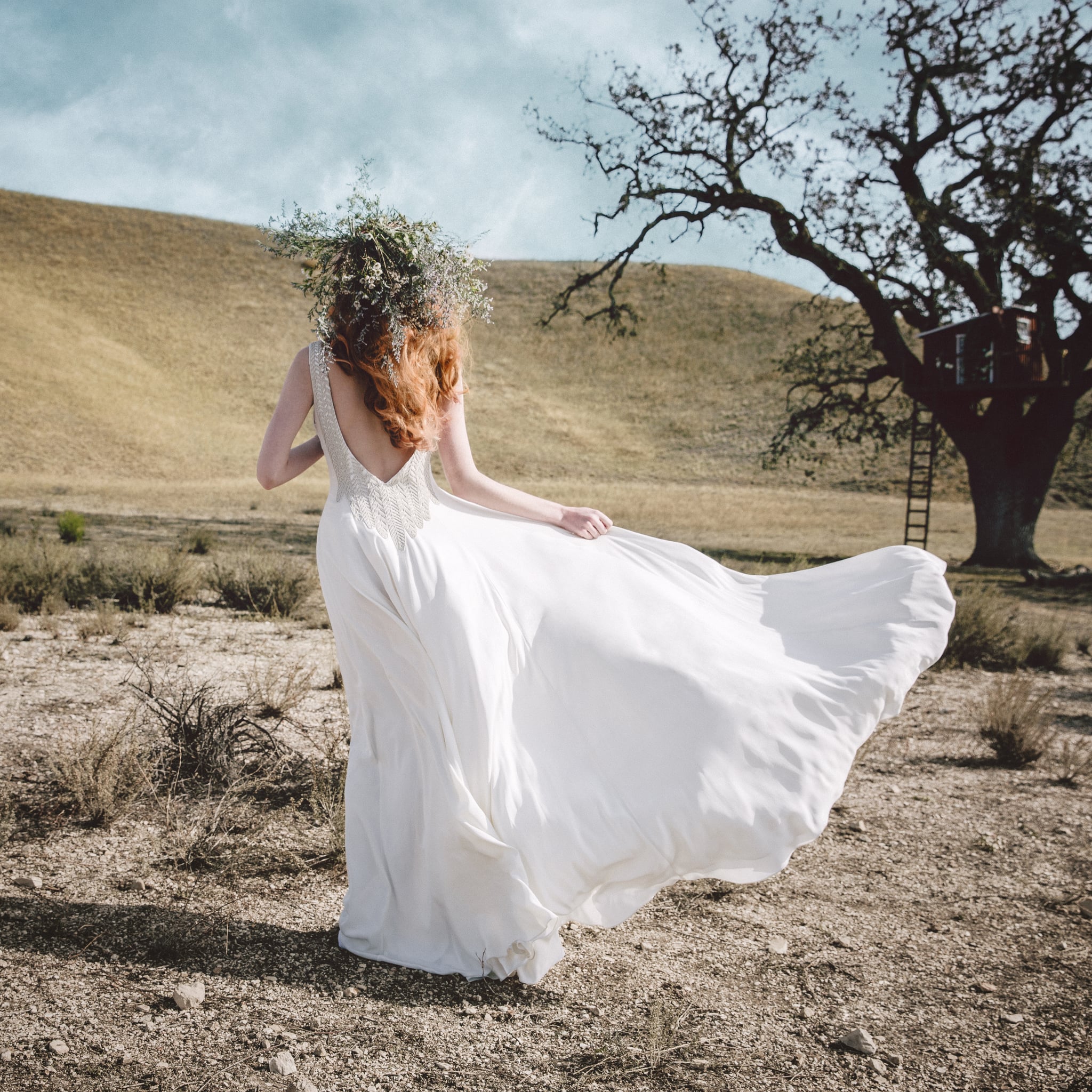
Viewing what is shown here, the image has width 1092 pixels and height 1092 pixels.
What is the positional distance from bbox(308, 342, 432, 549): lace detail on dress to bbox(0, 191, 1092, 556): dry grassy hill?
18326 mm

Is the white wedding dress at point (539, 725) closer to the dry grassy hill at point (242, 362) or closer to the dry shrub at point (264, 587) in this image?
the dry shrub at point (264, 587)

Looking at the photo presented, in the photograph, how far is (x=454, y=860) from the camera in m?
2.72

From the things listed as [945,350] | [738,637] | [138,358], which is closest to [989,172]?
[945,350]

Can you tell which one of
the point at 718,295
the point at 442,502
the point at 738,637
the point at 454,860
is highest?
the point at 718,295

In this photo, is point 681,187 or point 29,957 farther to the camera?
point 681,187

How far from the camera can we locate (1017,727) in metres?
5.28

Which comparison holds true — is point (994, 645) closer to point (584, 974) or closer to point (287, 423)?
point (584, 974)

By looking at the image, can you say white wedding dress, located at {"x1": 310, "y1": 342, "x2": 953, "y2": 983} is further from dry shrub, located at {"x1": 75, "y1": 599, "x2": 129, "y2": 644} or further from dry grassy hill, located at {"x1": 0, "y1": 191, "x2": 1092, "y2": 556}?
dry grassy hill, located at {"x1": 0, "y1": 191, "x2": 1092, "y2": 556}

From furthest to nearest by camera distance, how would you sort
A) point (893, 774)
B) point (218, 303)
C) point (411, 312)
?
point (218, 303), point (893, 774), point (411, 312)

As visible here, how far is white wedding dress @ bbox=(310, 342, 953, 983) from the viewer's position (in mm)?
2680

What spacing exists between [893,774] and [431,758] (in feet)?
11.0

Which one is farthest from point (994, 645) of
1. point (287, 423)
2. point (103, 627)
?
point (103, 627)

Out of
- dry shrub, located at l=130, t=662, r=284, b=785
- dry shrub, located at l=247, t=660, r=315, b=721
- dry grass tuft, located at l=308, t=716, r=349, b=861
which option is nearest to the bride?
dry grass tuft, located at l=308, t=716, r=349, b=861

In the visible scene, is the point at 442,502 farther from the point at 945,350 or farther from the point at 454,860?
the point at 945,350
